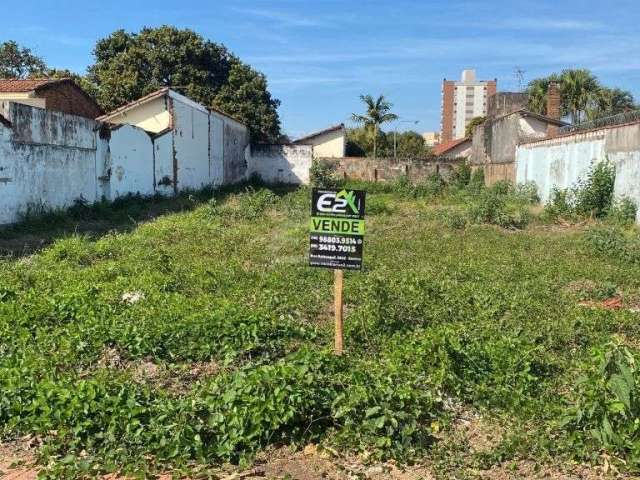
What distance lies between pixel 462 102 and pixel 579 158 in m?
92.9

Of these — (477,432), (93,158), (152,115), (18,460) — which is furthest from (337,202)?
(152,115)

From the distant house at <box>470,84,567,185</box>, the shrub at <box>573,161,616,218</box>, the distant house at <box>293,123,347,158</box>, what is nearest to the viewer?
the shrub at <box>573,161,616,218</box>

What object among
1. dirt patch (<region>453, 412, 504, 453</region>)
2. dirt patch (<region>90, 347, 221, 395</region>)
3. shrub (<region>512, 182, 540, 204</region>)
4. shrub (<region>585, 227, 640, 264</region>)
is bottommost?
dirt patch (<region>453, 412, 504, 453</region>)

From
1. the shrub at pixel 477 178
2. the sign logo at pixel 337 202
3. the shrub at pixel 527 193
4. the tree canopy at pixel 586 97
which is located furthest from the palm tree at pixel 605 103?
the sign logo at pixel 337 202

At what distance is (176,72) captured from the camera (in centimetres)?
3447

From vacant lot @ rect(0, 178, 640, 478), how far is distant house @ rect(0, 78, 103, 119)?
611 inches

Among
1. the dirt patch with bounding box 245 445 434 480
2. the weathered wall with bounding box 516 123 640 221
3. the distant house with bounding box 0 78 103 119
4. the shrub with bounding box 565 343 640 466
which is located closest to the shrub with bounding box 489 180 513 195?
the weathered wall with bounding box 516 123 640 221

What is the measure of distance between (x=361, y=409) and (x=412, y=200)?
21.6 meters

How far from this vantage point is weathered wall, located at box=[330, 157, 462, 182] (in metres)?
34.2

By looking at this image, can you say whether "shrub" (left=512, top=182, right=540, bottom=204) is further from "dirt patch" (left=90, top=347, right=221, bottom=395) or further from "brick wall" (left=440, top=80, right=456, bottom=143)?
"brick wall" (left=440, top=80, right=456, bottom=143)

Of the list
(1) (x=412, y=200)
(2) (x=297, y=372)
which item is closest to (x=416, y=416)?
(2) (x=297, y=372)

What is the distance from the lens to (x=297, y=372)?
4781 mm

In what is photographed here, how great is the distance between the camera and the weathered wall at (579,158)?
634 inches

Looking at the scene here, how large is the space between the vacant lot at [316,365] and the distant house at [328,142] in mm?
30014
